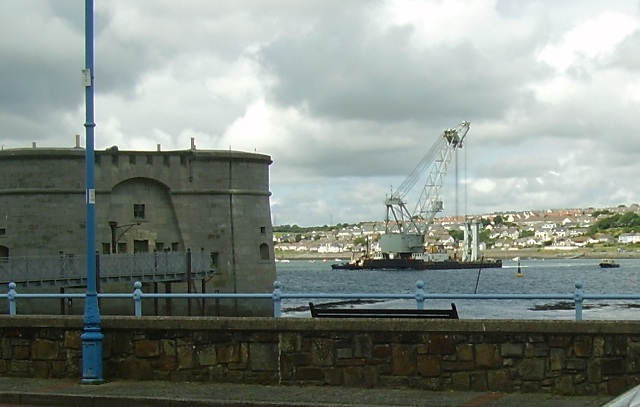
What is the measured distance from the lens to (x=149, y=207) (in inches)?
2133

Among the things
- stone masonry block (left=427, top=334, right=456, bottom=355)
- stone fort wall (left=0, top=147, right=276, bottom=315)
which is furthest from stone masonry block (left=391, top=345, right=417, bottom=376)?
stone fort wall (left=0, top=147, right=276, bottom=315)

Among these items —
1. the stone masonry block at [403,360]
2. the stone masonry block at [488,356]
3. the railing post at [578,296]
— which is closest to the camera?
the railing post at [578,296]

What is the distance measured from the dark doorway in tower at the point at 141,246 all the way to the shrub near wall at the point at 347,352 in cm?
3878

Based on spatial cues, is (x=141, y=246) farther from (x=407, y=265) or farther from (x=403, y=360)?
(x=407, y=265)

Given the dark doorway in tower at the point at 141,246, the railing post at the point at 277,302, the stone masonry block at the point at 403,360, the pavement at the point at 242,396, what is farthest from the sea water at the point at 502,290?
the dark doorway in tower at the point at 141,246

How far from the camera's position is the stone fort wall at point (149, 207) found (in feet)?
170

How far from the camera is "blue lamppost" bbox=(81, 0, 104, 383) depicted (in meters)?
14.0

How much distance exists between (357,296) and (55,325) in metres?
4.53

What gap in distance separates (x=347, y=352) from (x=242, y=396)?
4.91 ft

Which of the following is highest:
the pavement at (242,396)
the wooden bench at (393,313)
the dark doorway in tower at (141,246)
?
the dark doorway in tower at (141,246)

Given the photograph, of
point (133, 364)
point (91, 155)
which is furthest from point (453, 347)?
point (91, 155)

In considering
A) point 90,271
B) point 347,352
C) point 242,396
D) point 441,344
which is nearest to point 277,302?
point 347,352

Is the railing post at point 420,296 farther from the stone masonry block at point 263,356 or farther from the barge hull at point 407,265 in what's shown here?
the barge hull at point 407,265

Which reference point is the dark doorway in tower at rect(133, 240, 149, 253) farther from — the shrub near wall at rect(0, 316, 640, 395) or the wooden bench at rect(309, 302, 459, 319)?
the wooden bench at rect(309, 302, 459, 319)
